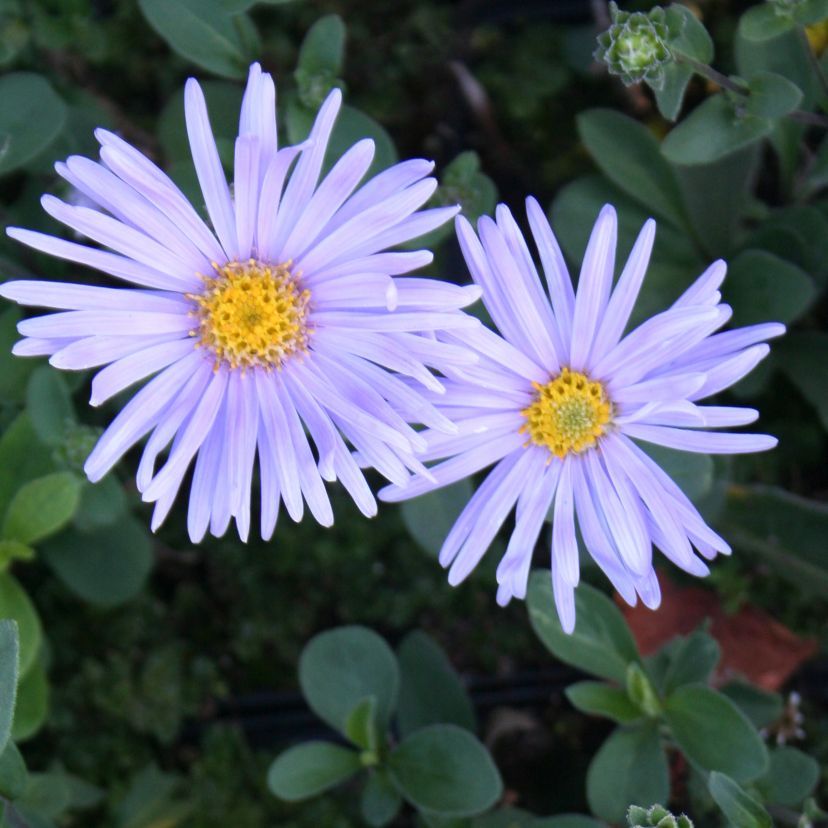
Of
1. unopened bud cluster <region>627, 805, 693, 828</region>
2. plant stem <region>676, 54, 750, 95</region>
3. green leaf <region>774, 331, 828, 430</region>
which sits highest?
plant stem <region>676, 54, 750, 95</region>

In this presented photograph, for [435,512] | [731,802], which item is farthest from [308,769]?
[731,802]

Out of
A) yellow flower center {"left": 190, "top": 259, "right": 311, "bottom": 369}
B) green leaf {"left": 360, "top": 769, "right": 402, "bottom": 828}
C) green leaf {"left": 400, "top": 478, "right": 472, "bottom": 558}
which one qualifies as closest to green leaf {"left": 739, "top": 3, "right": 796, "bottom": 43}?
yellow flower center {"left": 190, "top": 259, "right": 311, "bottom": 369}

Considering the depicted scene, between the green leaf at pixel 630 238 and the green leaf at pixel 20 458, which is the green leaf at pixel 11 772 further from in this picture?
the green leaf at pixel 630 238

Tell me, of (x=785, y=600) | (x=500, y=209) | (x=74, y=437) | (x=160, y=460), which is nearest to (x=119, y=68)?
(x=160, y=460)

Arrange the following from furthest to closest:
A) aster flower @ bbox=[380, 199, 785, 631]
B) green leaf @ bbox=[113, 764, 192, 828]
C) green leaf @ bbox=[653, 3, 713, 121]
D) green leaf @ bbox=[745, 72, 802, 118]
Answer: green leaf @ bbox=[113, 764, 192, 828], green leaf @ bbox=[745, 72, 802, 118], green leaf @ bbox=[653, 3, 713, 121], aster flower @ bbox=[380, 199, 785, 631]

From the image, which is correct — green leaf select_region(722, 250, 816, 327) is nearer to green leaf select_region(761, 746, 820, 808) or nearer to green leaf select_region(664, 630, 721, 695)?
green leaf select_region(664, 630, 721, 695)

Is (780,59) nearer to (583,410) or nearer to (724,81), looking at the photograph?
(724,81)

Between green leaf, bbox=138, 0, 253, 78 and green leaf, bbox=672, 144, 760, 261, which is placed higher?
green leaf, bbox=138, 0, 253, 78

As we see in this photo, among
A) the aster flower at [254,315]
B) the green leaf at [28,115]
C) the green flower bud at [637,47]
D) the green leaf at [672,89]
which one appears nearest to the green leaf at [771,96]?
the green leaf at [672,89]
